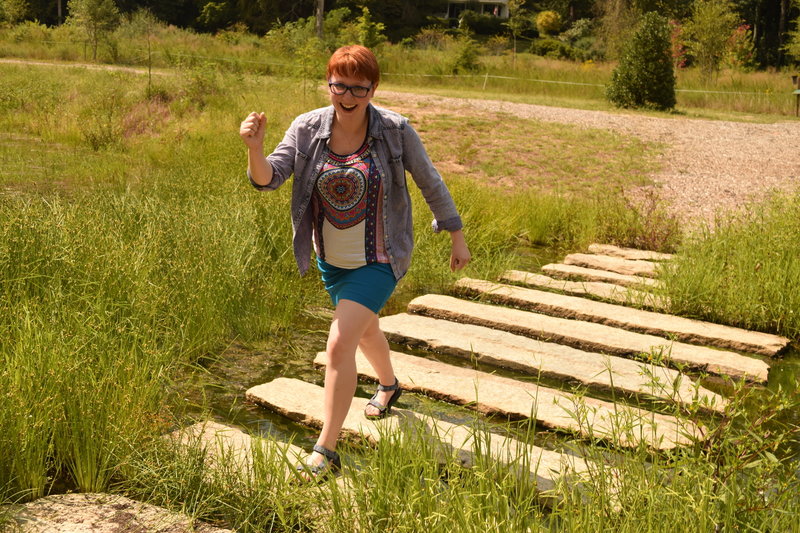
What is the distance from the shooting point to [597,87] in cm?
2270

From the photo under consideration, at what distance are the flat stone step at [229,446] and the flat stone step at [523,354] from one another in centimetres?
132

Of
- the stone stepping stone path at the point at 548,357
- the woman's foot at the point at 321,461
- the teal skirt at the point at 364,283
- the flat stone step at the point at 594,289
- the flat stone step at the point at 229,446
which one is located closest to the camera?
the flat stone step at the point at 229,446

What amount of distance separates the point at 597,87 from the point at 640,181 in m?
13.1

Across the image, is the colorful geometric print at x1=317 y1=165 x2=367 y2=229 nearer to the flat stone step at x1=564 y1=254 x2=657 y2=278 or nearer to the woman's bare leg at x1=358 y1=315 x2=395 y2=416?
the woman's bare leg at x1=358 y1=315 x2=395 y2=416

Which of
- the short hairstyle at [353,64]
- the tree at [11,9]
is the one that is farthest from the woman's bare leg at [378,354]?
the tree at [11,9]

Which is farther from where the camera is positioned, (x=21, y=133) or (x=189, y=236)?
(x=21, y=133)

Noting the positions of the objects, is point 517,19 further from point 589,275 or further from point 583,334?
point 583,334

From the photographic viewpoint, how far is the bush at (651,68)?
61.1 ft

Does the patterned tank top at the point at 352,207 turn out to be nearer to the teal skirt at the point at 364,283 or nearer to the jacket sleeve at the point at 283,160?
the teal skirt at the point at 364,283

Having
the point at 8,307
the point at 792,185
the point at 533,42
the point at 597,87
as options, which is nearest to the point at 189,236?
the point at 8,307

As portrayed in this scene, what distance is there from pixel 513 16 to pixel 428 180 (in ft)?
157

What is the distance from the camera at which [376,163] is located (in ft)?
10.8

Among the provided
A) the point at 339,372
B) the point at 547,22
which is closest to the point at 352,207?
the point at 339,372

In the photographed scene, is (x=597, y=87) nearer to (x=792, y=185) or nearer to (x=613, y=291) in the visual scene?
(x=792, y=185)
